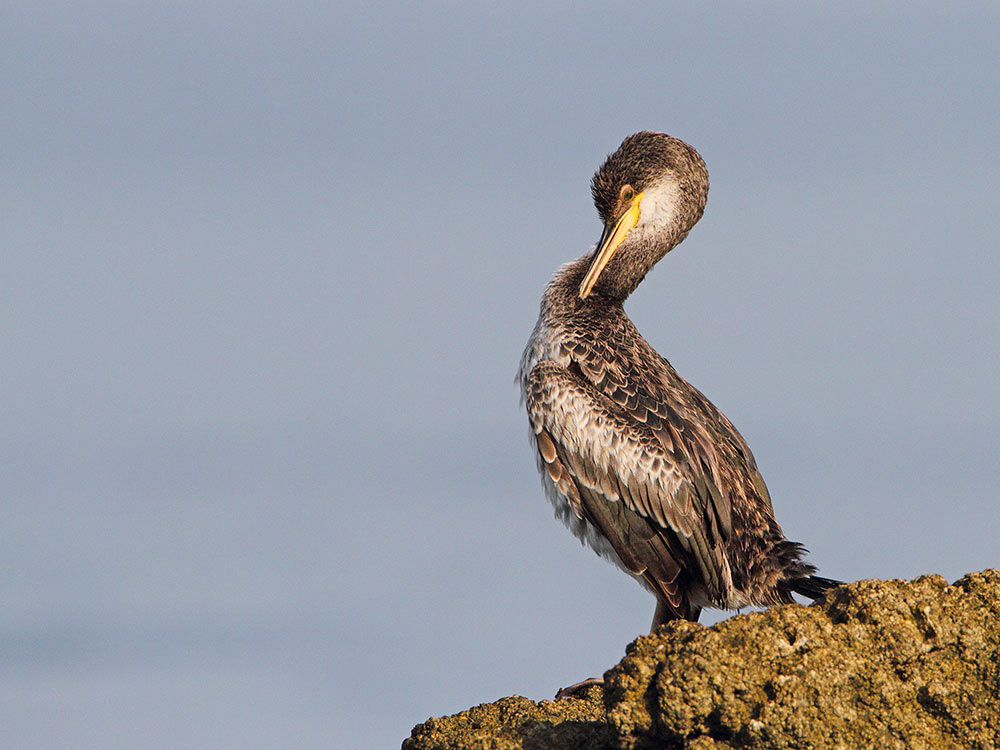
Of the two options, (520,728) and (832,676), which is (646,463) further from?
(832,676)

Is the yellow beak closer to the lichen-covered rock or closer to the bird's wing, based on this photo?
the bird's wing

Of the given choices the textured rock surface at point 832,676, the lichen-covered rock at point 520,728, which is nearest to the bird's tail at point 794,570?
the lichen-covered rock at point 520,728

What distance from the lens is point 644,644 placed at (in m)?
7.24

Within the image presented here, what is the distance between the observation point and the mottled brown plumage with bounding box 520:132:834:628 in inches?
485

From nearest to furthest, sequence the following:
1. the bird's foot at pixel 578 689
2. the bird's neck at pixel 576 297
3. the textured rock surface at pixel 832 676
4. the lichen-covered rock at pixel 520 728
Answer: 1. the textured rock surface at pixel 832 676
2. the lichen-covered rock at pixel 520 728
3. the bird's foot at pixel 578 689
4. the bird's neck at pixel 576 297

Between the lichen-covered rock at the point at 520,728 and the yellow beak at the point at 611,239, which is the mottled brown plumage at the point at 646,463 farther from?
the lichen-covered rock at the point at 520,728

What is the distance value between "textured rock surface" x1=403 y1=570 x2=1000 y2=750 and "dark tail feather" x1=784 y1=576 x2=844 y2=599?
13.8 ft

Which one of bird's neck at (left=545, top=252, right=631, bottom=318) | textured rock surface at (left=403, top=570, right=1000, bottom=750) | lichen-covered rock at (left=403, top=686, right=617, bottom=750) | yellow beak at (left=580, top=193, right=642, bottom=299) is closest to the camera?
textured rock surface at (left=403, top=570, right=1000, bottom=750)

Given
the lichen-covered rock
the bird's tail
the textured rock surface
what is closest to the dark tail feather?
the bird's tail

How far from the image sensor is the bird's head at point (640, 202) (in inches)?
558

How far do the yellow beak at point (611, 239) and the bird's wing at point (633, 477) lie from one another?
4.23 ft

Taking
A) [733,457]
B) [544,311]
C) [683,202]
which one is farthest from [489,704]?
[683,202]

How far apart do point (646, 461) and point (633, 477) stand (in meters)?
0.18

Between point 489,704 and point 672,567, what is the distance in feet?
12.4
